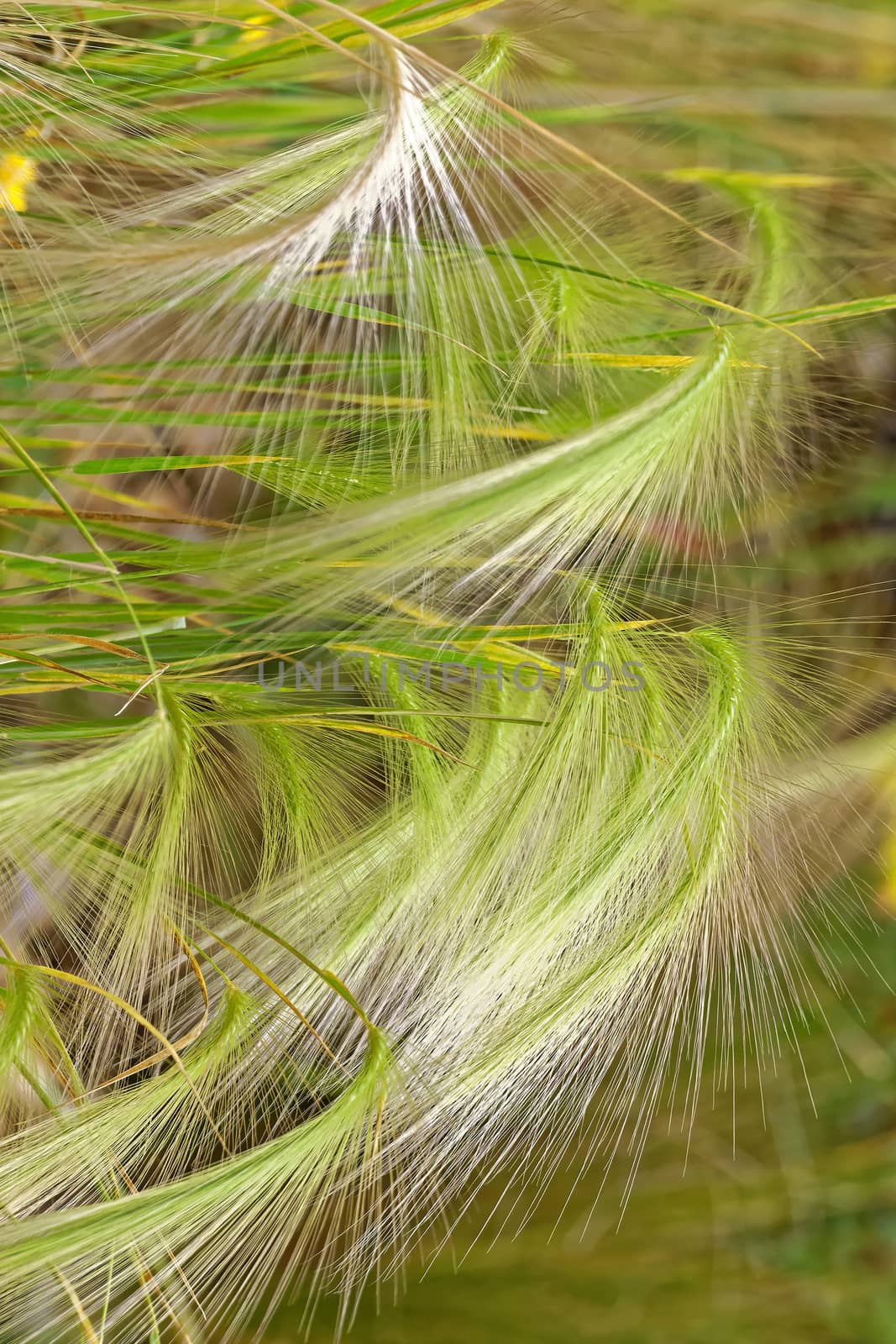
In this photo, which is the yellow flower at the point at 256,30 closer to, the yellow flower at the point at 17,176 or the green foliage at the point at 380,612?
the green foliage at the point at 380,612

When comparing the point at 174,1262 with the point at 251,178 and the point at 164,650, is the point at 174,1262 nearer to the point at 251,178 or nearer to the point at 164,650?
the point at 164,650

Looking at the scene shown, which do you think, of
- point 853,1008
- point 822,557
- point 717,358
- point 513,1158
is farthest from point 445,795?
point 853,1008

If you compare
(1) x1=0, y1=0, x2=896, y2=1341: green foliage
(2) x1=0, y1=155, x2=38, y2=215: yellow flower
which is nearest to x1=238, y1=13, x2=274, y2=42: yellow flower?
(1) x1=0, y1=0, x2=896, y2=1341: green foliage

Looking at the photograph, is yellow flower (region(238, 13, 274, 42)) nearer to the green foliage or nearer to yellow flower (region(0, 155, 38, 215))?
the green foliage

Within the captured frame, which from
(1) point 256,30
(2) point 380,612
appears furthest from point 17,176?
(2) point 380,612

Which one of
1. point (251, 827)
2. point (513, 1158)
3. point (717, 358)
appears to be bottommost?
point (513, 1158)

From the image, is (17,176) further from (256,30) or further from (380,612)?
(380,612)

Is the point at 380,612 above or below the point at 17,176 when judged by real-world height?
below

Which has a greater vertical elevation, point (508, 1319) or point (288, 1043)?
point (288, 1043)
